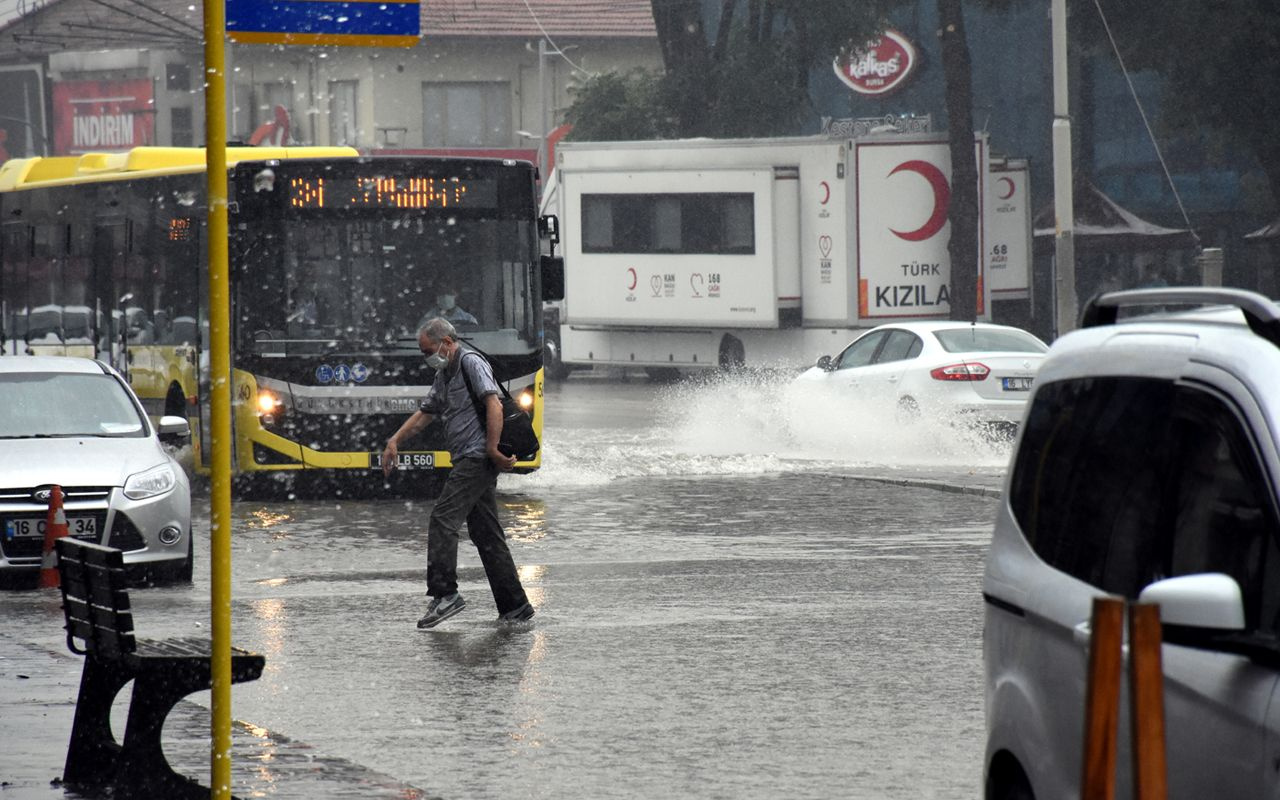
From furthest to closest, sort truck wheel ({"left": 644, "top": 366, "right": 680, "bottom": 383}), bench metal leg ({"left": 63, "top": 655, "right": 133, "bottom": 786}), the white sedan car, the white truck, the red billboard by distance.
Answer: the red billboard < truck wheel ({"left": 644, "top": 366, "right": 680, "bottom": 383}) < the white truck < the white sedan car < bench metal leg ({"left": 63, "top": 655, "right": 133, "bottom": 786})

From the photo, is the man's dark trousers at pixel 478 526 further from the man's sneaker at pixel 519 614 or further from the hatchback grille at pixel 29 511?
the hatchback grille at pixel 29 511

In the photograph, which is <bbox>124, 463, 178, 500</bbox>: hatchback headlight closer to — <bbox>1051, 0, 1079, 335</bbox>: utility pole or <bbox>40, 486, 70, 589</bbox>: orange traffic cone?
<bbox>40, 486, 70, 589</bbox>: orange traffic cone

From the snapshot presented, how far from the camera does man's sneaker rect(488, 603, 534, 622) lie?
40.2 ft

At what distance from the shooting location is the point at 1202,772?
14.3 ft

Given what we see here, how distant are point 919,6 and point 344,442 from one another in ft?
114

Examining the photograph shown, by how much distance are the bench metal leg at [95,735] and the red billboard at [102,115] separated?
6753 centimetres

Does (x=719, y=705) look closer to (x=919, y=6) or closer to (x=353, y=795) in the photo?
(x=353, y=795)

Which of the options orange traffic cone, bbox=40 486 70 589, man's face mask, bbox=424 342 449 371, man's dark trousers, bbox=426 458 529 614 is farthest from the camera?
orange traffic cone, bbox=40 486 70 589

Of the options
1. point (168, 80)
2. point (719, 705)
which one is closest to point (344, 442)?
point (719, 705)

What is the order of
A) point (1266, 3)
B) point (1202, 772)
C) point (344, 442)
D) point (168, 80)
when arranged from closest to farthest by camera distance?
point (1202, 772)
point (344, 442)
point (1266, 3)
point (168, 80)

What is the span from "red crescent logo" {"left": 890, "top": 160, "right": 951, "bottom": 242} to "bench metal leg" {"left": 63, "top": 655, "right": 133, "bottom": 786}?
28512 millimetres

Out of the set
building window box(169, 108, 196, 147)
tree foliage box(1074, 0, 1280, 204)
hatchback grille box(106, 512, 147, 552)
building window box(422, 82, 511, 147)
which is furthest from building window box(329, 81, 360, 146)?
hatchback grille box(106, 512, 147, 552)

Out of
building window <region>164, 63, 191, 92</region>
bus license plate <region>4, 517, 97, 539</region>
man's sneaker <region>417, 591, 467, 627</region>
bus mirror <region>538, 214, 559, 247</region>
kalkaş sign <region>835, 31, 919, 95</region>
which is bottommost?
man's sneaker <region>417, 591, 467, 627</region>

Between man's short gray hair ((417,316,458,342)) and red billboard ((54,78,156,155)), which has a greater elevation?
red billboard ((54,78,156,155))
